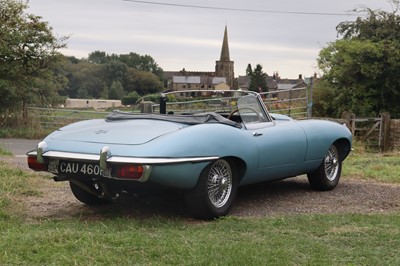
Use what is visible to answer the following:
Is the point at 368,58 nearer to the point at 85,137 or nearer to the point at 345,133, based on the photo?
the point at 345,133

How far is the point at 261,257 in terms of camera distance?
369 cm

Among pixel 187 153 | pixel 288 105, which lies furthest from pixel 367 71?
pixel 187 153

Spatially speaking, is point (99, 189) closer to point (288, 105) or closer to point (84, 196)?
point (84, 196)

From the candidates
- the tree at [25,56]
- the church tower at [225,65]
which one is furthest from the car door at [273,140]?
the church tower at [225,65]

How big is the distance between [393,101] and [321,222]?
27.8 meters

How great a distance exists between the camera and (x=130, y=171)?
4.48m

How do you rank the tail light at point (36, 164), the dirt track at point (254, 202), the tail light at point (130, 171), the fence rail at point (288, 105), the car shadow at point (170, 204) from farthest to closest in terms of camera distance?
1. the fence rail at point (288, 105)
2. the dirt track at point (254, 202)
3. the car shadow at point (170, 204)
4. the tail light at point (36, 164)
5. the tail light at point (130, 171)

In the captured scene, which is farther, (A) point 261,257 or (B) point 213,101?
(B) point 213,101

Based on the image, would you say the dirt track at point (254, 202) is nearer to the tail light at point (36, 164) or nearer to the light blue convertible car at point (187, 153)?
the light blue convertible car at point (187, 153)

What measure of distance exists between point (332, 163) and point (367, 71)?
2386 cm

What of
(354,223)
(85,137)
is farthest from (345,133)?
(85,137)

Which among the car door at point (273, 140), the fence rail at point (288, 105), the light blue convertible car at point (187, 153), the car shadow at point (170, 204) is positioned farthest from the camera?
the fence rail at point (288, 105)

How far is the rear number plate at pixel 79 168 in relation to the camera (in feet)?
15.3

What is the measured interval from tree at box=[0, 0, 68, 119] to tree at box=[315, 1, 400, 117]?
1596 centimetres
